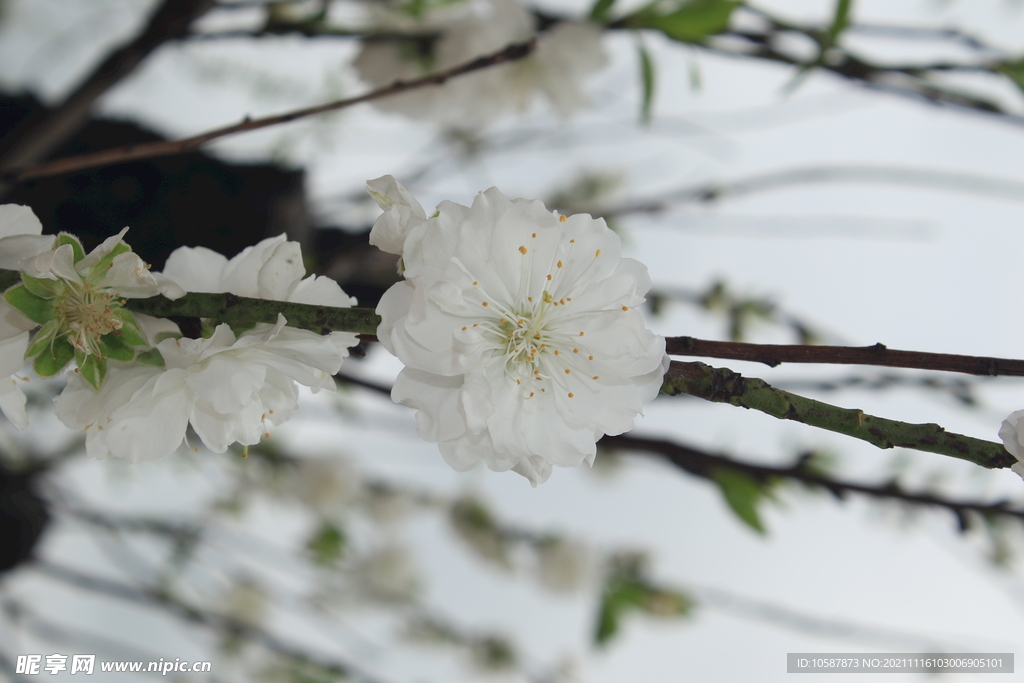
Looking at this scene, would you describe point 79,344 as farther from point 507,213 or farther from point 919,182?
point 919,182

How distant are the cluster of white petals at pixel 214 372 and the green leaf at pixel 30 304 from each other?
0.11 ft

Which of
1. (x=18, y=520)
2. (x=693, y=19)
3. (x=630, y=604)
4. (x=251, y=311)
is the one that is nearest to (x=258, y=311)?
(x=251, y=311)

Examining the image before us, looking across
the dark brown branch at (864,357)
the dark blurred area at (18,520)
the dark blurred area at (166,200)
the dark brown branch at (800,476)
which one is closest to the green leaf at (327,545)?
the dark blurred area at (18,520)

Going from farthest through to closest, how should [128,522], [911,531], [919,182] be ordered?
[128,522], [911,531], [919,182]

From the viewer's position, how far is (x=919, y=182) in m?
0.76

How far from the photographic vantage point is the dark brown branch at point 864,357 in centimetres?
24

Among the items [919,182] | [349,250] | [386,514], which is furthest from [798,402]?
[386,514]

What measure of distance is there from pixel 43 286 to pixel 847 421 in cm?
33

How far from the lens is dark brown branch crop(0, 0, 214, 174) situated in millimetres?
624

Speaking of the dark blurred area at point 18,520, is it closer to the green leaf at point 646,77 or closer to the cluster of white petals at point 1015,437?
the green leaf at point 646,77

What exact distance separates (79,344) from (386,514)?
147 cm

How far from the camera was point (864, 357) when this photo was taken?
0.24 metres

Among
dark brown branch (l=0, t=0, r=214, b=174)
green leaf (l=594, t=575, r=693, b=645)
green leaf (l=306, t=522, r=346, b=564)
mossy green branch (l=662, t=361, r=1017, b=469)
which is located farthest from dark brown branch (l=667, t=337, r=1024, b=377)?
green leaf (l=306, t=522, r=346, b=564)

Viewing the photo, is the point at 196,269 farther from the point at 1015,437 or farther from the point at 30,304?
the point at 1015,437
